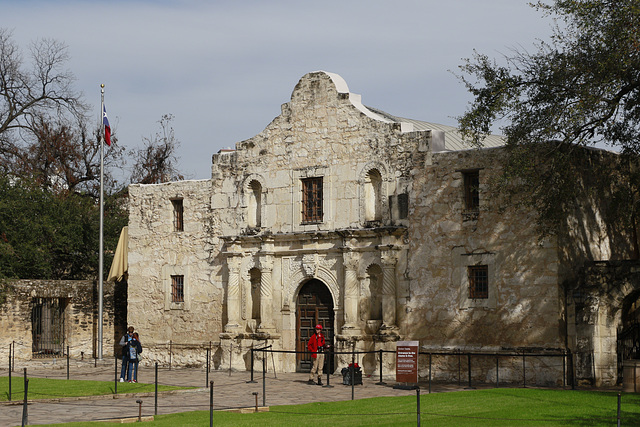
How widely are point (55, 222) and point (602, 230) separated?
19246mm

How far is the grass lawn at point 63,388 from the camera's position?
20.4 metres

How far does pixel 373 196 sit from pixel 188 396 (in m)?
7.69

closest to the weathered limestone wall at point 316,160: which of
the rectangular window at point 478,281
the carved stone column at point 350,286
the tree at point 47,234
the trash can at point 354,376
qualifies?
the carved stone column at point 350,286

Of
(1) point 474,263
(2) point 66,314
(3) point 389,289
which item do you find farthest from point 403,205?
(2) point 66,314

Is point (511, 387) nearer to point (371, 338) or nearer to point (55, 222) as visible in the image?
point (371, 338)

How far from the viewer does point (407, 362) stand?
22031 millimetres

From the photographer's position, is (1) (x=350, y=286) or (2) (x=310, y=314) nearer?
(1) (x=350, y=286)

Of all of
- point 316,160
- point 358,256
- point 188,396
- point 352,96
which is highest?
point 352,96

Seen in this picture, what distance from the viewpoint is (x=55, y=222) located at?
115ft

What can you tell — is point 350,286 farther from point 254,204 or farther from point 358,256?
point 254,204

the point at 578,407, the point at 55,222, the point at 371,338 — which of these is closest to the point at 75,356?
the point at 55,222

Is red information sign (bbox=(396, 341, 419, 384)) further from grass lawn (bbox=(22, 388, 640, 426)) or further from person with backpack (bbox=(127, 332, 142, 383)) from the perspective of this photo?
person with backpack (bbox=(127, 332, 142, 383))

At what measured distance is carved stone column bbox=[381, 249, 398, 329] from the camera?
24.9m

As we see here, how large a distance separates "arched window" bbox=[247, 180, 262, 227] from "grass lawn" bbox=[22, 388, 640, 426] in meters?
9.37
